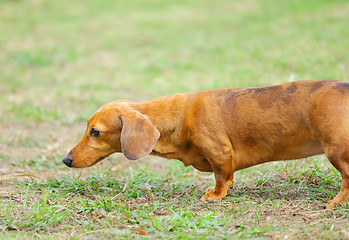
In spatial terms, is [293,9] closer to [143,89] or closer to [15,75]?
[143,89]

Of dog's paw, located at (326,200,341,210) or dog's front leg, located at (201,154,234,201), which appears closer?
dog's paw, located at (326,200,341,210)

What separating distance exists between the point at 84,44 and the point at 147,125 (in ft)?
29.9

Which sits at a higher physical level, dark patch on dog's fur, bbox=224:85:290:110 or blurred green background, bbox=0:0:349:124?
dark patch on dog's fur, bbox=224:85:290:110

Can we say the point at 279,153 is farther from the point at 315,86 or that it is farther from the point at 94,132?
the point at 94,132

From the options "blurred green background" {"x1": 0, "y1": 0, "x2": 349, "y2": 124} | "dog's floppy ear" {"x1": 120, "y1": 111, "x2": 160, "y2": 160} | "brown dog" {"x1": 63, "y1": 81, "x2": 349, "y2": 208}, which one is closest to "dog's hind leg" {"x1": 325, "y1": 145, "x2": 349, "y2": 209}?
"brown dog" {"x1": 63, "y1": 81, "x2": 349, "y2": 208}

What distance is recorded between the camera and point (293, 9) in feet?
44.5

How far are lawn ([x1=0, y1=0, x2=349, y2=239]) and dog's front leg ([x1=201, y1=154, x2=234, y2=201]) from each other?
12 cm

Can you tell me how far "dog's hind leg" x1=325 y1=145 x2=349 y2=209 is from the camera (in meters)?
3.73

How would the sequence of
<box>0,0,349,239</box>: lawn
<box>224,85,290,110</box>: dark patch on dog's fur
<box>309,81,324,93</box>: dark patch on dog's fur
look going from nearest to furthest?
<box>0,0,349,239</box>: lawn, <box>309,81,324,93</box>: dark patch on dog's fur, <box>224,85,290,110</box>: dark patch on dog's fur

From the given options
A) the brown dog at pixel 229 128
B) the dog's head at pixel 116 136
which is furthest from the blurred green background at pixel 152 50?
the brown dog at pixel 229 128

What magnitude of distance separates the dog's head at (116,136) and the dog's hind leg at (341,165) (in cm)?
147

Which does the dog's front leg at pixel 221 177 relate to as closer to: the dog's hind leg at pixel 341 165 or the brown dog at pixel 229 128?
the brown dog at pixel 229 128

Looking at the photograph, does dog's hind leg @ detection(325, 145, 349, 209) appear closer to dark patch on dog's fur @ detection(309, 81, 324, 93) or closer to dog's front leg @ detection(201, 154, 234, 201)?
dark patch on dog's fur @ detection(309, 81, 324, 93)

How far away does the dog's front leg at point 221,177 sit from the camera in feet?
13.9
